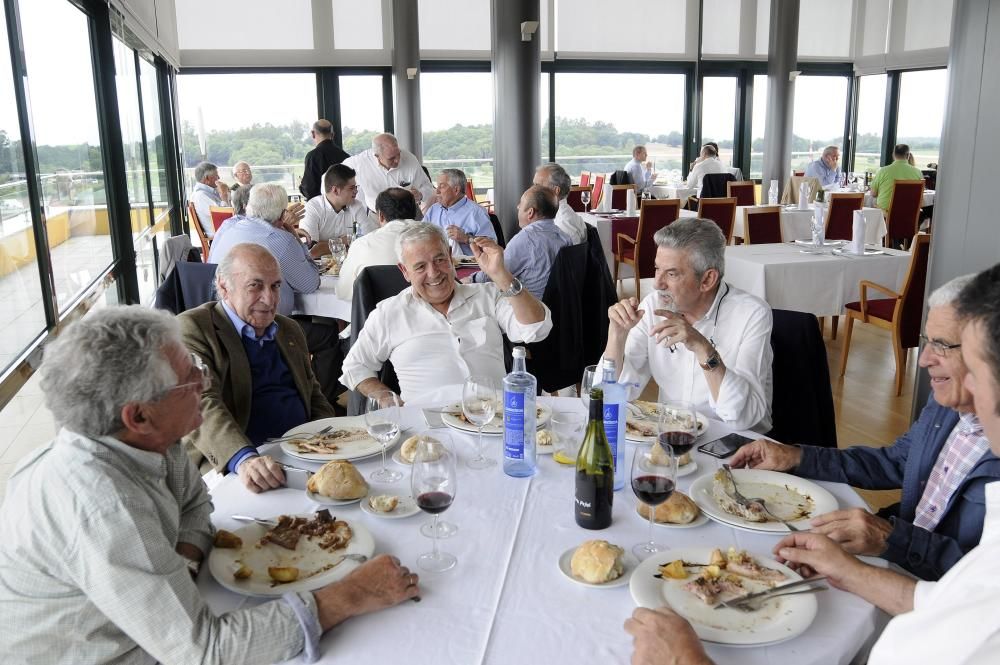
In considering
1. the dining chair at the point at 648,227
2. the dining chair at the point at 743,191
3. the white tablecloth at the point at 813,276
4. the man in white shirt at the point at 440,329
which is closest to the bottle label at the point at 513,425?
the man in white shirt at the point at 440,329

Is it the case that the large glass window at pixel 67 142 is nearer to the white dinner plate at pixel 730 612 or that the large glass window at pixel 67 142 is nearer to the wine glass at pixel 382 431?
the wine glass at pixel 382 431

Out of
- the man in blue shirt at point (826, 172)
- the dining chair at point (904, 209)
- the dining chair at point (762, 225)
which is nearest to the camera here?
the dining chair at point (762, 225)

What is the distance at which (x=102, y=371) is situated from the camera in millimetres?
1335

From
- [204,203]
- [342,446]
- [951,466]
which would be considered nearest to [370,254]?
[342,446]

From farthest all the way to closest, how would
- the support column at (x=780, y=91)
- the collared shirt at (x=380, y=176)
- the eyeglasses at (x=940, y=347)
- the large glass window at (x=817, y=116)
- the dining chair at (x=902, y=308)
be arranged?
the large glass window at (x=817, y=116)
the support column at (x=780, y=91)
the collared shirt at (x=380, y=176)
the dining chair at (x=902, y=308)
the eyeglasses at (x=940, y=347)

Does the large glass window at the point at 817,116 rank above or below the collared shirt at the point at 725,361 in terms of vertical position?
above

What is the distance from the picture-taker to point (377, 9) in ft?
40.6

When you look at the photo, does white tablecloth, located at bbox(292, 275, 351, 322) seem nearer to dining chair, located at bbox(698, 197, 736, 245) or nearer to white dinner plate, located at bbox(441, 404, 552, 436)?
white dinner plate, located at bbox(441, 404, 552, 436)

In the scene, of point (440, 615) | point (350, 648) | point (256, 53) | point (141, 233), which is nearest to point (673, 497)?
point (440, 615)

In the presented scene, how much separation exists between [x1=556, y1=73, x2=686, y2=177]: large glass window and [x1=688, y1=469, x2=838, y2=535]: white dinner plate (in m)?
12.1

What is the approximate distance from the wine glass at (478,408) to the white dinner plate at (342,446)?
21cm

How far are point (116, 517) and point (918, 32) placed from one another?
15151 millimetres

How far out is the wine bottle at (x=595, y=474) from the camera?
1.58 m

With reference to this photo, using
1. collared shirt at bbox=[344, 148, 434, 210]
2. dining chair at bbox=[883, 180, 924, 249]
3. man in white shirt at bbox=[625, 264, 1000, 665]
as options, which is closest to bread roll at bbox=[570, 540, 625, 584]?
man in white shirt at bbox=[625, 264, 1000, 665]
